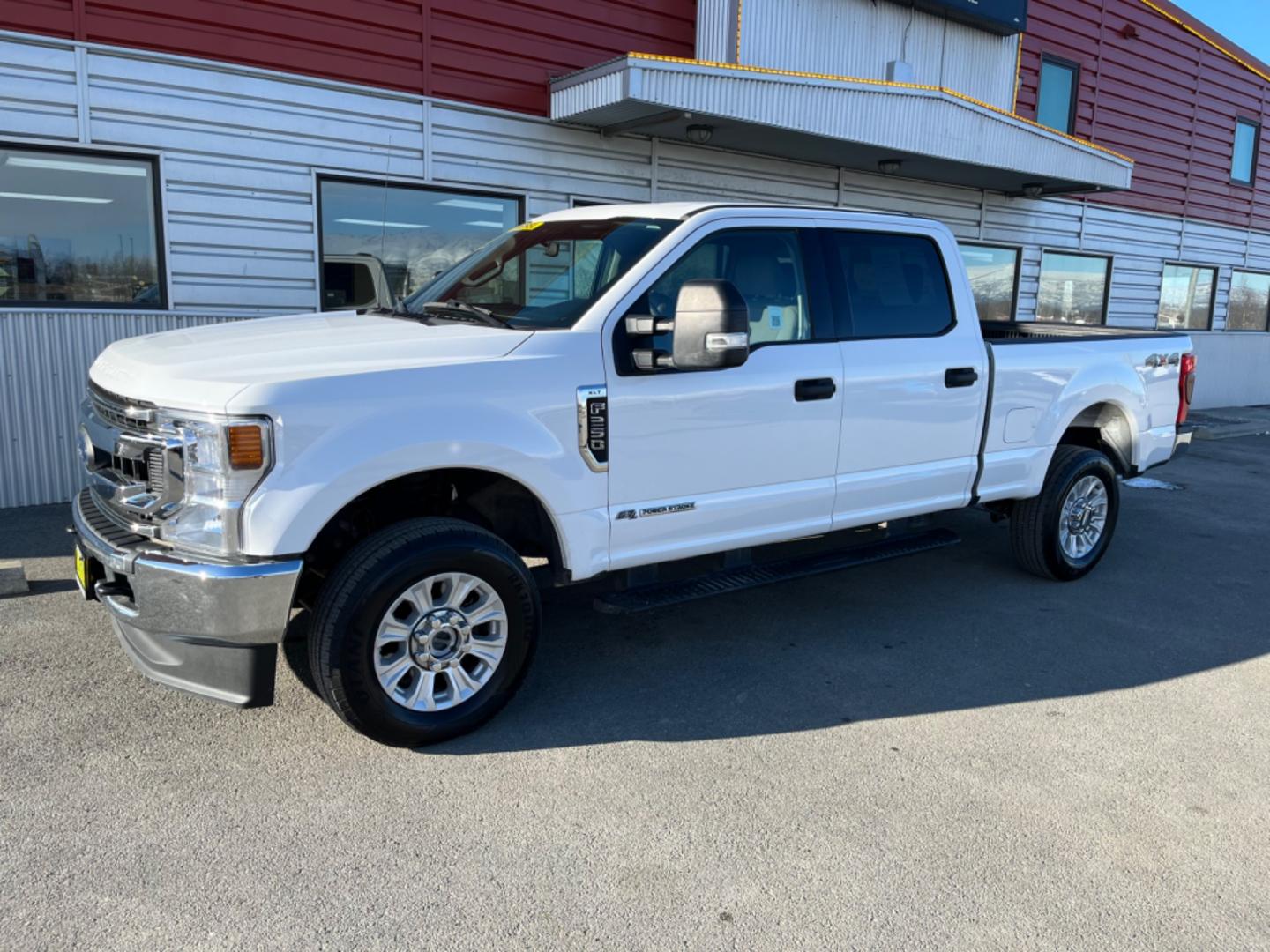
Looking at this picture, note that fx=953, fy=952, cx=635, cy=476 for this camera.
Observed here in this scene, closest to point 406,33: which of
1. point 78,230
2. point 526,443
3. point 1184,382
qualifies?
point 78,230

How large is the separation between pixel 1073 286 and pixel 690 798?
14168mm

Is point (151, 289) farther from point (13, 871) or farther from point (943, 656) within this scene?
point (943, 656)

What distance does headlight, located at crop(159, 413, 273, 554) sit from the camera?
10.1 ft

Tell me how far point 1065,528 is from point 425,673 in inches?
164

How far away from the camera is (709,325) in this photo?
12.0ft

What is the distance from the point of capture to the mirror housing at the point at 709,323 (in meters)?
3.65

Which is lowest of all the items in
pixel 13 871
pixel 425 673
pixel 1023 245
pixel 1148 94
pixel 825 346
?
pixel 13 871

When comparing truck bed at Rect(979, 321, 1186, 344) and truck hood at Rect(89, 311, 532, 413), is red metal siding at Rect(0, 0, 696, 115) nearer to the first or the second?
truck hood at Rect(89, 311, 532, 413)

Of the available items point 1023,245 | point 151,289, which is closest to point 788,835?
point 151,289

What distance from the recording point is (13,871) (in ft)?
9.18

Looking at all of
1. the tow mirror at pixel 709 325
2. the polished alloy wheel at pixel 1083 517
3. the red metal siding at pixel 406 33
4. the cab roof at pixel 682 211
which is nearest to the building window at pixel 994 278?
the red metal siding at pixel 406 33

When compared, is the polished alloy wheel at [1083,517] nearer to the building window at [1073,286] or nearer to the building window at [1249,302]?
the building window at [1073,286]

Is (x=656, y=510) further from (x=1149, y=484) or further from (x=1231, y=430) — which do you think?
(x=1231, y=430)

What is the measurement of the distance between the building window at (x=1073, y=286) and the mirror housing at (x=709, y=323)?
1233cm
